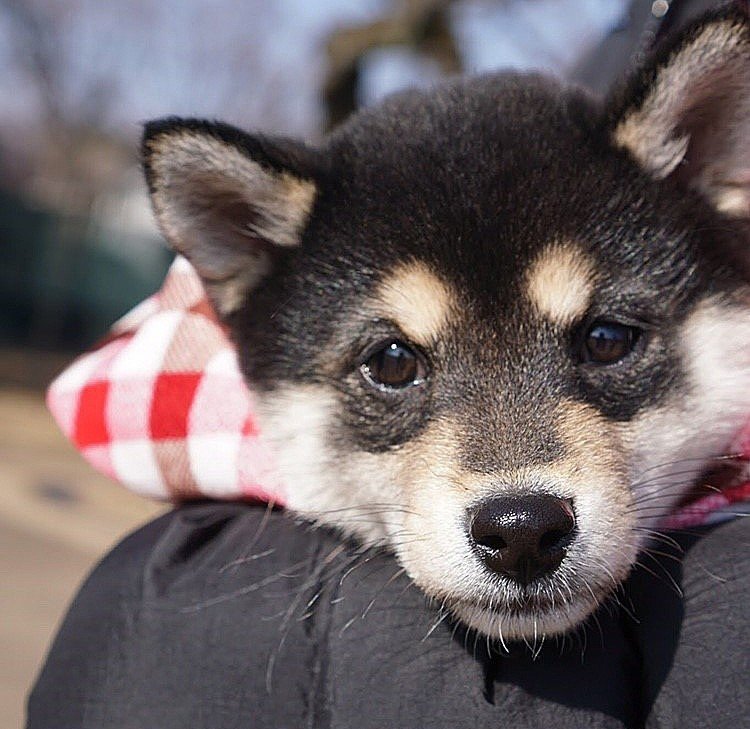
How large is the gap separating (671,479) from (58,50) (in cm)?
2089

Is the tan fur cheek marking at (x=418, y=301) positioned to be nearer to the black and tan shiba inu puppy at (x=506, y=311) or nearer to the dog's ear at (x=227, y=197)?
the black and tan shiba inu puppy at (x=506, y=311)

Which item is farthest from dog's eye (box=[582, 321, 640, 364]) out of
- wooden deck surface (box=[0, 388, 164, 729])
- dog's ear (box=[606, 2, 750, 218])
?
wooden deck surface (box=[0, 388, 164, 729])

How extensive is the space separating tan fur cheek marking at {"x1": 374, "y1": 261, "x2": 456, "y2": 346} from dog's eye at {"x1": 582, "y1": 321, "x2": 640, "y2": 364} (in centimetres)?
32

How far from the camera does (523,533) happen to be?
6.30 ft

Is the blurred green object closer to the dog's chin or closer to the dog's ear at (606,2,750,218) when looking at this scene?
the dog's ear at (606,2,750,218)

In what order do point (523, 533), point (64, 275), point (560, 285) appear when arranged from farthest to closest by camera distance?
1. point (64, 275)
2. point (560, 285)
3. point (523, 533)

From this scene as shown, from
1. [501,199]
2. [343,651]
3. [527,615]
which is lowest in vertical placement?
[343,651]

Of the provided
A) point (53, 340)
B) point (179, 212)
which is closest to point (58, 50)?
point (53, 340)

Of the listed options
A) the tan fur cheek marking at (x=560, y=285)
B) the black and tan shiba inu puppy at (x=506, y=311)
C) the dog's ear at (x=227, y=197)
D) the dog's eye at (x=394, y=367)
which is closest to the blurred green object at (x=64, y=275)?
the dog's ear at (x=227, y=197)

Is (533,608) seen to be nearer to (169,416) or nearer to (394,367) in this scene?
(394,367)

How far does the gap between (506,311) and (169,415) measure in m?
0.85

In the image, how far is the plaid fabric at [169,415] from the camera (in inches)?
94.8

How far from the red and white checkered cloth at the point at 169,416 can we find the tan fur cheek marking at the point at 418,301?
0.49m

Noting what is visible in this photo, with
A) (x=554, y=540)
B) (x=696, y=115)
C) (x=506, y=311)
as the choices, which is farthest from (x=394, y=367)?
(x=696, y=115)
